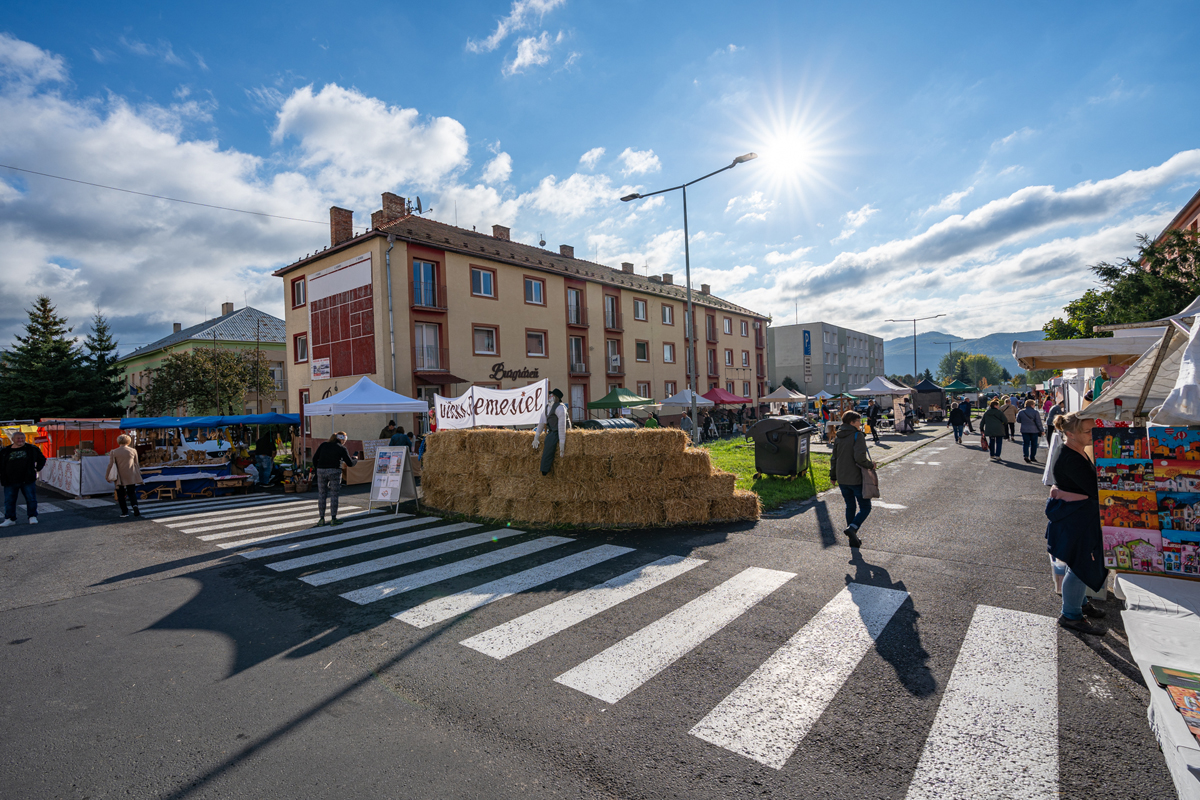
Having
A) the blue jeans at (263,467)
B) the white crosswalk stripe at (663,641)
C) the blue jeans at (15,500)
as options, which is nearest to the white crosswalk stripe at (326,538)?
the white crosswalk stripe at (663,641)

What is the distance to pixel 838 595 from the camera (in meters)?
5.44

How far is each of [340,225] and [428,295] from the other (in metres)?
6.83

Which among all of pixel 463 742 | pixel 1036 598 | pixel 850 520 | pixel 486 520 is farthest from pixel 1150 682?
pixel 486 520

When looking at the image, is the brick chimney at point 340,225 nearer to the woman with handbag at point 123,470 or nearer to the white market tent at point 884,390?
the woman with handbag at point 123,470

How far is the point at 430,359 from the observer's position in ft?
81.8

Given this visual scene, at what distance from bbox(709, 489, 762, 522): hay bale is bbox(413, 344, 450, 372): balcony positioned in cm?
1838

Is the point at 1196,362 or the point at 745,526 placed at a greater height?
the point at 1196,362

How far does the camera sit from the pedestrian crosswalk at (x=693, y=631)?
3.05m

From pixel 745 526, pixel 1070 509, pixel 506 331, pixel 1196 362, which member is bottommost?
pixel 745 526

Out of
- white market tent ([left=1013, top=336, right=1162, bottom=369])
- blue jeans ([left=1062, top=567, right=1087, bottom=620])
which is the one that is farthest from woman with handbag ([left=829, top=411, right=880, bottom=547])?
white market tent ([left=1013, top=336, right=1162, bottom=369])

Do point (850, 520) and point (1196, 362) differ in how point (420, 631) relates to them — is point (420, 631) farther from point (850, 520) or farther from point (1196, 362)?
point (1196, 362)

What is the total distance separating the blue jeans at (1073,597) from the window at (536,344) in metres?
26.1

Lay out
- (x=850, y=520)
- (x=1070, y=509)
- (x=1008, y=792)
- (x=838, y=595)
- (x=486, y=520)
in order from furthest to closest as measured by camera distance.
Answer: (x=486, y=520) → (x=850, y=520) → (x=838, y=595) → (x=1070, y=509) → (x=1008, y=792)

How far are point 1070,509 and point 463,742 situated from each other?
502cm
